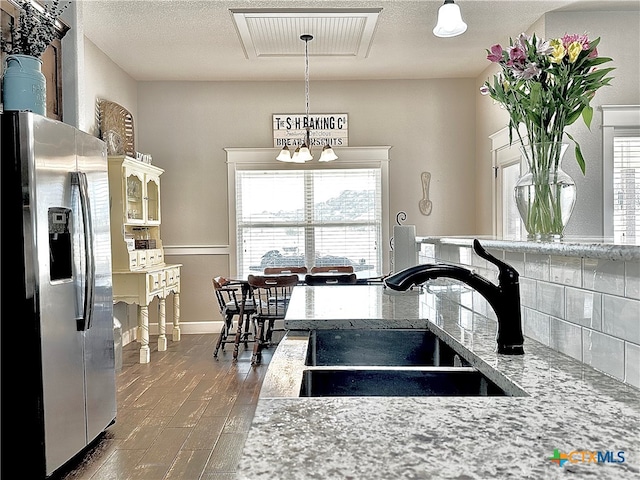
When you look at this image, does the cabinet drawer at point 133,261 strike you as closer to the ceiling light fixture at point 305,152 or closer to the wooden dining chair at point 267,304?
the wooden dining chair at point 267,304

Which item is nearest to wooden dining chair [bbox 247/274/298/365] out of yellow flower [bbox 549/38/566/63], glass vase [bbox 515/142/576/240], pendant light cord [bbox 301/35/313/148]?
pendant light cord [bbox 301/35/313/148]

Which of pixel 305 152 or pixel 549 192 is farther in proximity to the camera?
pixel 305 152

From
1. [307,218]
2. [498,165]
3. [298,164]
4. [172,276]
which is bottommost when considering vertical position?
[172,276]

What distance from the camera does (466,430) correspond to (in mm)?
709

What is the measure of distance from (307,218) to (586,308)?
5199 millimetres

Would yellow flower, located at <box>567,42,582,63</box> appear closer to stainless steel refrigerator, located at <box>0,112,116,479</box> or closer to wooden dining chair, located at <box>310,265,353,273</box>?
stainless steel refrigerator, located at <box>0,112,116,479</box>

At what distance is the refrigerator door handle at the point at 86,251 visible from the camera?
2.68 m

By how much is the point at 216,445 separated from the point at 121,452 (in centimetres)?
48

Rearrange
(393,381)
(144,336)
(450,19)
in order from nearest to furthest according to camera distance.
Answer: (393,381) < (450,19) < (144,336)

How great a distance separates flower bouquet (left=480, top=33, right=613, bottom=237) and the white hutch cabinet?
3939 mm

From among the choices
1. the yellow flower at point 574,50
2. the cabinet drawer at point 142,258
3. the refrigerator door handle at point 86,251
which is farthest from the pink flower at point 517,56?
the cabinet drawer at point 142,258

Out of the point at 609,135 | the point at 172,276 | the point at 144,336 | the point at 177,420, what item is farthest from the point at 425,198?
the point at 177,420

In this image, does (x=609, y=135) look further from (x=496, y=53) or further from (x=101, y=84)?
(x=101, y=84)

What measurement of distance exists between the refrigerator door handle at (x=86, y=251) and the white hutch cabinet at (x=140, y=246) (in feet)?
7.02
